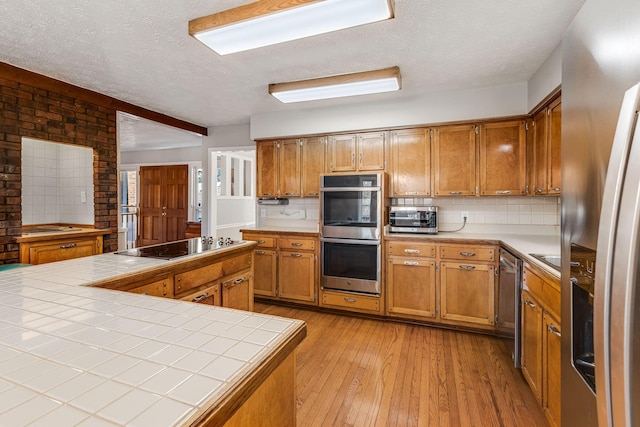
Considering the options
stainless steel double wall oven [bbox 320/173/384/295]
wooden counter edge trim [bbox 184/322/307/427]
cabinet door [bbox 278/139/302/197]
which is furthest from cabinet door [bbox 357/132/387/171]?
wooden counter edge trim [bbox 184/322/307/427]

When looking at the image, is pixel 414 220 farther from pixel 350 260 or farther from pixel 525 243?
pixel 525 243

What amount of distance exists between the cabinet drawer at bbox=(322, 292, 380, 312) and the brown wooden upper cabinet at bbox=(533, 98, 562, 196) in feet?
6.12

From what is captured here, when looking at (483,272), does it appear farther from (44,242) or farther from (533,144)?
(44,242)

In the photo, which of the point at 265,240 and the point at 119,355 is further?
the point at 265,240

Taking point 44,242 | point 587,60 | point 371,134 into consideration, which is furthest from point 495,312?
point 44,242

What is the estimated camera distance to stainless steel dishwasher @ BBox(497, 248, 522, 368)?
86.2 inches

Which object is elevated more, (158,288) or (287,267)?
(158,288)

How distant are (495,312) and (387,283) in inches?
39.7

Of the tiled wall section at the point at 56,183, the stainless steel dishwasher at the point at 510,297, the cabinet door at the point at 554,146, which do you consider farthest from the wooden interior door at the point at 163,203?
the cabinet door at the point at 554,146

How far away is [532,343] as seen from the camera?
1886mm

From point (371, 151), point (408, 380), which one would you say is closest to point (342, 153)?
point (371, 151)

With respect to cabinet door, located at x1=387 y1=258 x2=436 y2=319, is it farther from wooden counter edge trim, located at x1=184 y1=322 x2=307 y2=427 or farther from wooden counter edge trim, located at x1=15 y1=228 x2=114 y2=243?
wooden counter edge trim, located at x1=15 y1=228 x2=114 y2=243

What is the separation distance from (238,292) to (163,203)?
4.97 metres

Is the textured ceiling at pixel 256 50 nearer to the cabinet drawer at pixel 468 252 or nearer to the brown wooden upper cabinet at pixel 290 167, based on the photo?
the brown wooden upper cabinet at pixel 290 167
